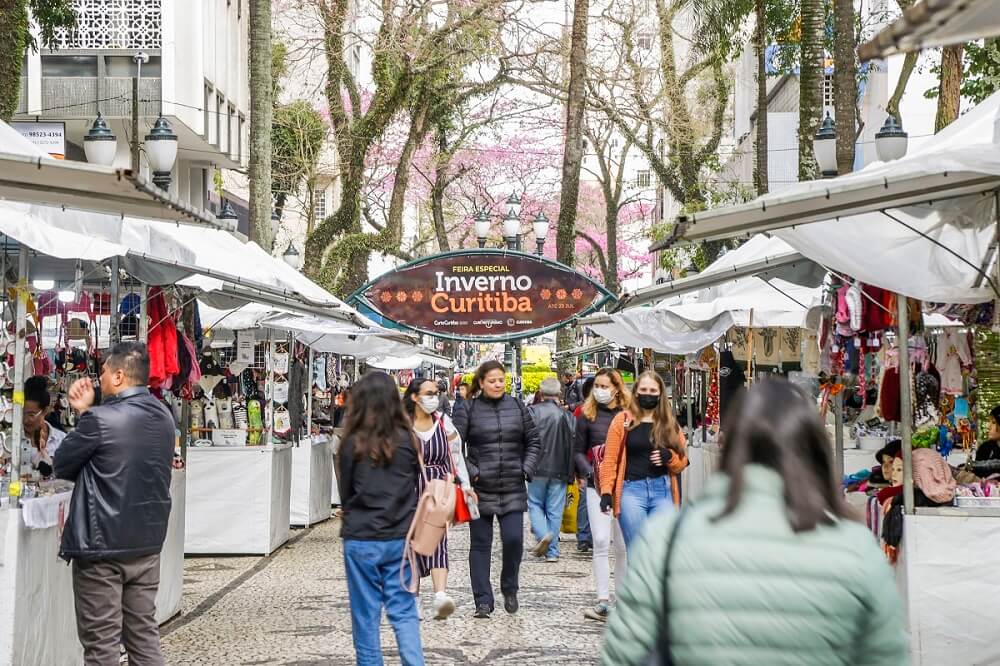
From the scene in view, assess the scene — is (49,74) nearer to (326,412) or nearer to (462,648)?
(326,412)

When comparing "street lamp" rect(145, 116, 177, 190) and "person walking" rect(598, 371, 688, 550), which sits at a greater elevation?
"street lamp" rect(145, 116, 177, 190)

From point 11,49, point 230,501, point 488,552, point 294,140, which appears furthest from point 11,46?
point 294,140

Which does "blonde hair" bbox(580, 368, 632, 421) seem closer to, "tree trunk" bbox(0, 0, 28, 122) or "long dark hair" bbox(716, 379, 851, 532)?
"tree trunk" bbox(0, 0, 28, 122)

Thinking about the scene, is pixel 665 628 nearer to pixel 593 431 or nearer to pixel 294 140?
pixel 593 431

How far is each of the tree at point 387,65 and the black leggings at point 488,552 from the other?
15490mm

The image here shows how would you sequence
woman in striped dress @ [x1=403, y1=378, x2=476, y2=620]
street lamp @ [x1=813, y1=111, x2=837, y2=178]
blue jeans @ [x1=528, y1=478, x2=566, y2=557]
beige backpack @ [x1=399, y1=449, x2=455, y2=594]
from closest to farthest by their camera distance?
beige backpack @ [x1=399, y1=449, x2=455, y2=594] < woman in striped dress @ [x1=403, y1=378, x2=476, y2=620] < street lamp @ [x1=813, y1=111, x2=837, y2=178] < blue jeans @ [x1=528, y1=478, x2=566, y2=557]

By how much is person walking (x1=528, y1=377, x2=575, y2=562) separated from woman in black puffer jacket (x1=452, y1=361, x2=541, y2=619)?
2.37 m

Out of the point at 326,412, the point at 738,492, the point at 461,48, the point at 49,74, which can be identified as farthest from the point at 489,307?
the point at 738,492

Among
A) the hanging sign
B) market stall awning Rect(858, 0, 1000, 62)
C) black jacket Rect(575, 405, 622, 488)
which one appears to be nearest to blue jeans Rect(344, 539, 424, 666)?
market stall awning Rect(858, 0, 1000, 62)

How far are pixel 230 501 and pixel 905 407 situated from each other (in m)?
8.71

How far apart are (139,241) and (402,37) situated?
18415 millimetres

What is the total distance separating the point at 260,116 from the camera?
19719 millimetres

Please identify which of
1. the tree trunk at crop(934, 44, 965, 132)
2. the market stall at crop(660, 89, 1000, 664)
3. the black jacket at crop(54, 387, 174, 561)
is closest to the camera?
the black jacket at crop(54, 387, 174, 561)

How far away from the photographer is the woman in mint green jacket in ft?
10.2
